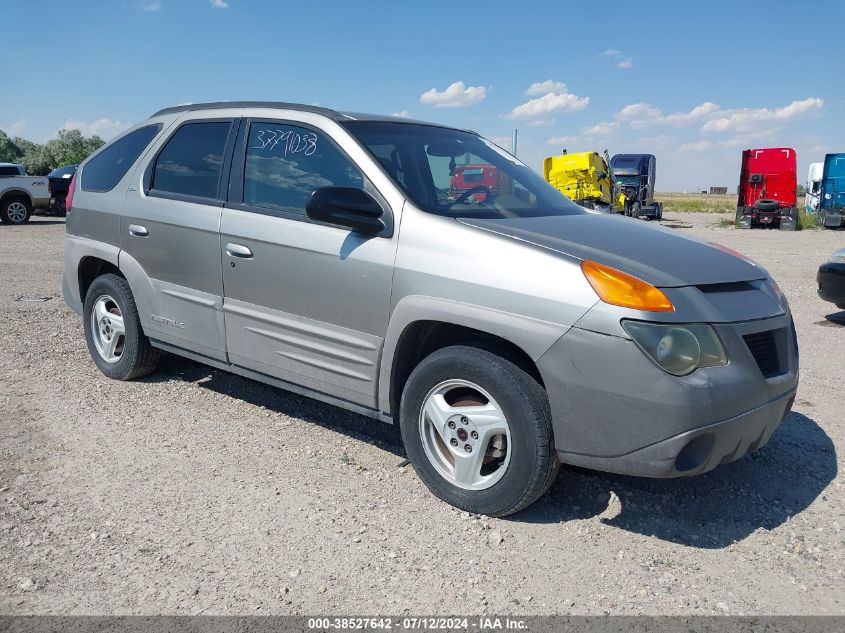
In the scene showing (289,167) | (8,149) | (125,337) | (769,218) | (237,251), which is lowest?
(125,337)

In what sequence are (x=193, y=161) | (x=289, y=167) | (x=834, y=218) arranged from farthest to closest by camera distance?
(x=834, y=218)
(x=193, y=161)
(x=289, y=167)

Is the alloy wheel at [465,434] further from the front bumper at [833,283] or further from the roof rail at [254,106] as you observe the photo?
the front bumper at [833,283]

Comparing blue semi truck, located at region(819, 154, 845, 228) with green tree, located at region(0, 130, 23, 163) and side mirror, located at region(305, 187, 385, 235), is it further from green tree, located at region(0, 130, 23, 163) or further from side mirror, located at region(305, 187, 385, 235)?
green tree, located at region(0, 130, 23, 163)

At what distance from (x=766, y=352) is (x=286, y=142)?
8.94ft

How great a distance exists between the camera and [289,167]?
402cm

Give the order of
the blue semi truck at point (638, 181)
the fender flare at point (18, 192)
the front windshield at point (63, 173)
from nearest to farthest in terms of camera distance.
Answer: the fender flare at point (18, 192), the front windshield at point (63, 173), the blue semi truck at point (638, 181)

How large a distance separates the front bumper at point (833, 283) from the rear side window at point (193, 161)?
6.42 metres

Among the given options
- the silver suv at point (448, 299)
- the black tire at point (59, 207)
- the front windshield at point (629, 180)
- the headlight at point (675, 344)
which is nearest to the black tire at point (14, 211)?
the black tire at point (59, 207)

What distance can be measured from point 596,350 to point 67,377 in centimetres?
423

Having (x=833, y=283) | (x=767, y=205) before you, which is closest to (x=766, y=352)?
(x=833, y=283)

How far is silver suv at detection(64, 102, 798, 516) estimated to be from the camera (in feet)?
9.53

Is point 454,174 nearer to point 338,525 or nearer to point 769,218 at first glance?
point 338,525

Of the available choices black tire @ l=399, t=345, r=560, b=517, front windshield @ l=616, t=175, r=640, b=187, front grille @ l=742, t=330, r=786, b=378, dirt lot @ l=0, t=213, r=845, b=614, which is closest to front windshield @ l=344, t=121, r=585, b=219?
black tire @ l=399, t=345, r=560, b=517

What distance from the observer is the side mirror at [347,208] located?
11.2ft
